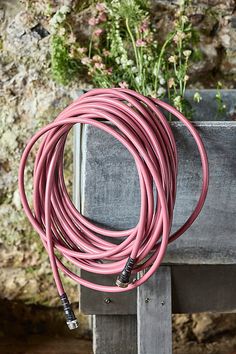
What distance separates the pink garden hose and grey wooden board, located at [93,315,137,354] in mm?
254

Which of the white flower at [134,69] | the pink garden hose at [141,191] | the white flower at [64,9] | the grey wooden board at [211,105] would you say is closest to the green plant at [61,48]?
the white flower at [64,9]

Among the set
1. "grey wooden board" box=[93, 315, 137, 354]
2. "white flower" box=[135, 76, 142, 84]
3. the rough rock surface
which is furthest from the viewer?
the rough rock surface

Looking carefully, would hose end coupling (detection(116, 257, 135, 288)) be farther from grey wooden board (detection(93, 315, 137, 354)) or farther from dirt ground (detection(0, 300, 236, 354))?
dirt ground (detection(0, 300, 236, 354))

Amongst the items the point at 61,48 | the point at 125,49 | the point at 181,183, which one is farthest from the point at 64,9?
the point at 181,183

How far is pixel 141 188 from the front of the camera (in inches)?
57.7

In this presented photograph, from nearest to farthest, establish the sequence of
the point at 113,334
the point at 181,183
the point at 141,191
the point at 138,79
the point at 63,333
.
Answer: the point at 141,191 < the point at 181,183 < the point at 113,334 < the point at 138,79 < the point at 63,333

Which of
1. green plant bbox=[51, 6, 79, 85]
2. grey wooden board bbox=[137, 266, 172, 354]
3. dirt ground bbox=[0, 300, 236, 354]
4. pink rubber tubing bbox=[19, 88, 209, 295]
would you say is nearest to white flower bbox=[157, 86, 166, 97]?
green plant bbox=[51, 6, 79, 85]

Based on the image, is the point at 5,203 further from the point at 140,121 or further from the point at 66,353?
the point at 140,121

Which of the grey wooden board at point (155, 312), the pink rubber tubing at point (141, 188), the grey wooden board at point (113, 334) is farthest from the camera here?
the grey wooden board at point (113, 334)

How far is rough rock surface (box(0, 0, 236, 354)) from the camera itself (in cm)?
215

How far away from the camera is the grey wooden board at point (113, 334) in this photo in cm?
189

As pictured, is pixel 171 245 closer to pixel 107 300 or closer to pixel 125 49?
pixel 107 300

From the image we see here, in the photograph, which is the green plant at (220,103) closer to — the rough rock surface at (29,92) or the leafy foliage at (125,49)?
the leafy foliage at (125,49)

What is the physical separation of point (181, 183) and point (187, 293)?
0.38 metres
